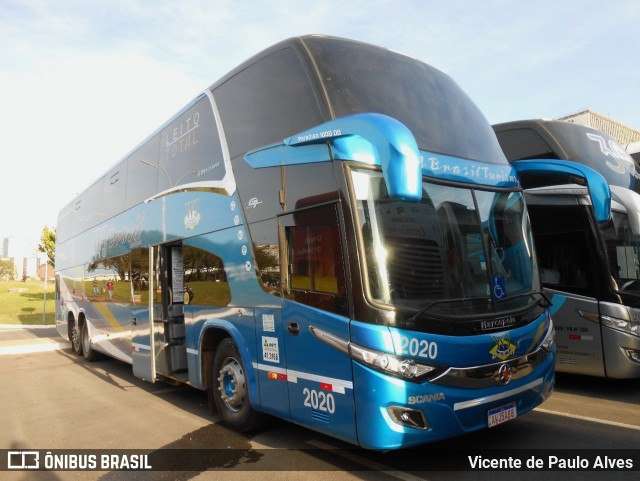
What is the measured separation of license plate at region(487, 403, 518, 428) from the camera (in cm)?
411

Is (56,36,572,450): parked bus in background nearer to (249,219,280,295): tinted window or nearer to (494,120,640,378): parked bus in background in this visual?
(249,219,280,295): tinted window

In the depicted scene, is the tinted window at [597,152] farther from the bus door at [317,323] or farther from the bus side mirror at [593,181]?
the bus door at [317,323]

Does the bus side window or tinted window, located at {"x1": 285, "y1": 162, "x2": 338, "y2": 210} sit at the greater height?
tinted window, located at {"x1": 285, "y1": 162, "x2": 338, "y2": 210}

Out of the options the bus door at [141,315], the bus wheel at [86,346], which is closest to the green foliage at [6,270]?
the bus wheel at [86,346]

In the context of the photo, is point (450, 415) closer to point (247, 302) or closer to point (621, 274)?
point (247, 302)

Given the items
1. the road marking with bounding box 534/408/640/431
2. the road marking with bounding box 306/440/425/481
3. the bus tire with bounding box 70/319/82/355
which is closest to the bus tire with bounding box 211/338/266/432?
the road marking with bounding box 306/440/425/481

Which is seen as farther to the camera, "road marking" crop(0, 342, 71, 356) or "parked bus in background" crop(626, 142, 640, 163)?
"road marking" crop(0, 342, 71, 356)

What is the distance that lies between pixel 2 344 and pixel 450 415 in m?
16.5

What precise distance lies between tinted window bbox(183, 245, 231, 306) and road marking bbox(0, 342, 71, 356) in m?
10.6

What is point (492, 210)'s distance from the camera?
473cm

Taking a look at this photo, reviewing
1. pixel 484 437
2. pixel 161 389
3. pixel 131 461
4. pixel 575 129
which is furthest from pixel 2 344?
pixel 575 129

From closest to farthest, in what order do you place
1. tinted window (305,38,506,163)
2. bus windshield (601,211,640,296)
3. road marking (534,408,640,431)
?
tinted window (305,38,506,163) → road marking (534,408,640,431) → bus windshield (601,211,640,296)

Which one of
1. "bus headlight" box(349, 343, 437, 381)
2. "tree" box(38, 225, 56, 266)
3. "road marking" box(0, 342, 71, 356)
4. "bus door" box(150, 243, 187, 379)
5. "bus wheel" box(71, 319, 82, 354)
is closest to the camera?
"bus headlight" box(349, 343, 437, 381)

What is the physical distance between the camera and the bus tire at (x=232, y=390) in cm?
537
